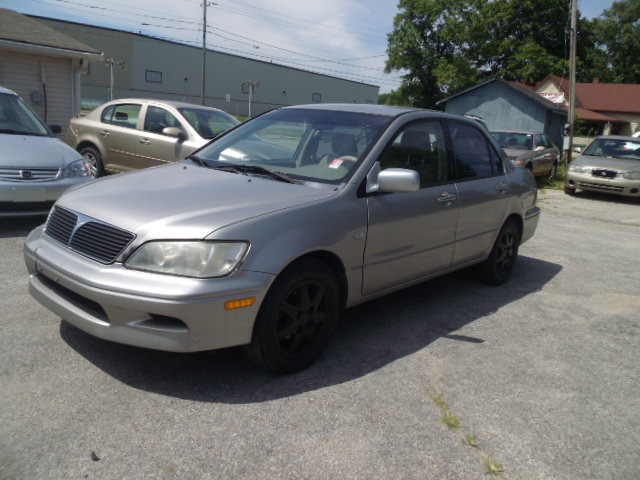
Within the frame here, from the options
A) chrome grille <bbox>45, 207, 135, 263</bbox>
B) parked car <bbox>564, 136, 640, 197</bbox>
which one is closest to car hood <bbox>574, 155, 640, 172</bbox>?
parked car <bbox>564, 136, 640, 197</bbox>

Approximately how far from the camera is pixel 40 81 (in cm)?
1402

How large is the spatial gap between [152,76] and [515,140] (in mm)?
43160

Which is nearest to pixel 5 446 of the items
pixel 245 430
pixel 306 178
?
pixel 245 430

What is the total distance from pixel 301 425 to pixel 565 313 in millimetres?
3139

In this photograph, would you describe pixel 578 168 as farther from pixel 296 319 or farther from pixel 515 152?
pixel 296 319

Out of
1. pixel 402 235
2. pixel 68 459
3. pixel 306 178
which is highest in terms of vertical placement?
pixel 306 178

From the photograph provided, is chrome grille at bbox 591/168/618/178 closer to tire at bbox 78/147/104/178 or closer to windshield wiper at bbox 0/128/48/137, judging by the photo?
tire at bbox 78/147/104/178

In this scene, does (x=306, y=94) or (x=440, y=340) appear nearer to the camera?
(x=440, y=340)

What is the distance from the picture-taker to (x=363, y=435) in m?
2.82

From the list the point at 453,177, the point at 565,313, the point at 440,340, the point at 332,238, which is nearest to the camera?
the point at 332,238

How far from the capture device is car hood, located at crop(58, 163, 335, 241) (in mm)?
2992

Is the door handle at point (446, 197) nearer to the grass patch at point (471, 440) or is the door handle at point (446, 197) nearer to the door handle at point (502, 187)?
the door handle at point (502, 187)

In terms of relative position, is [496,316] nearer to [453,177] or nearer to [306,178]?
[453,177]

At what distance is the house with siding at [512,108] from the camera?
2877 centimetres
